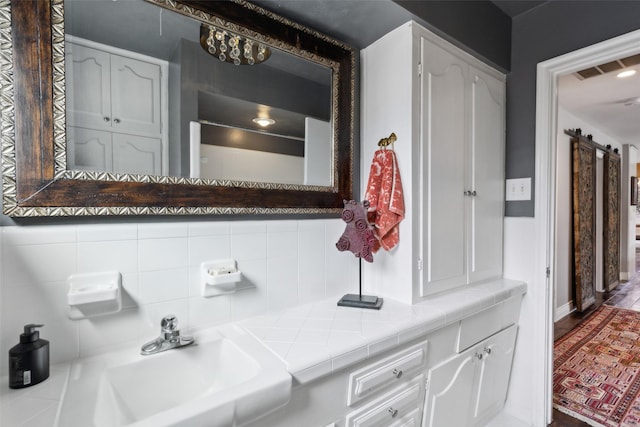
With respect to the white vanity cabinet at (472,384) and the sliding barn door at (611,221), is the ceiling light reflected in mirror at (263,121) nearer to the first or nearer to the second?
the white vanity cabinet at (472,384)

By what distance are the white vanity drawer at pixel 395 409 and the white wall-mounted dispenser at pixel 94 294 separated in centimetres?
84

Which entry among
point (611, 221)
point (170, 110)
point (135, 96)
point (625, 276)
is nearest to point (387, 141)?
point (170, 110)

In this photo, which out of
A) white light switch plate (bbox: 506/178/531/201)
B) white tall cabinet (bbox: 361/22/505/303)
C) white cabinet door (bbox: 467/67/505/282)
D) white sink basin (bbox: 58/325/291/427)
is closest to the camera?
white sink basin (bbox: 58/325/291/427)

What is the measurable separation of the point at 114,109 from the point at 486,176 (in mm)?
1774

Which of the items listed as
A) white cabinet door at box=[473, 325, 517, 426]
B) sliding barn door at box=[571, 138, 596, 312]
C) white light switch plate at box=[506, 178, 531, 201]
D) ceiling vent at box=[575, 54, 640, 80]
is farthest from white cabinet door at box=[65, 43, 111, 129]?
sliding barn door at box=[571, 138, 596, 312]

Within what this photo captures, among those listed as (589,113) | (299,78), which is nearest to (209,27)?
(299,78)

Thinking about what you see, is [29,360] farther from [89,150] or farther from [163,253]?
[89,150]

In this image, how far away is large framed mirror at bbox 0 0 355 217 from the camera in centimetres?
83

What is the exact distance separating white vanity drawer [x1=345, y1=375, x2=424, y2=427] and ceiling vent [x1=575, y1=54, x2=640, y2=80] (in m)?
2.54

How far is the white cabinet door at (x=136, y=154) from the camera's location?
96 centimetres

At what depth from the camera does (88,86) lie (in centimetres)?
91

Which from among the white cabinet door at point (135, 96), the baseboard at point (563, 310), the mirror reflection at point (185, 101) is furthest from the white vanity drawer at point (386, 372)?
the baseboard at point (563, 310)

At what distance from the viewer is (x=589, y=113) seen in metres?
3.55

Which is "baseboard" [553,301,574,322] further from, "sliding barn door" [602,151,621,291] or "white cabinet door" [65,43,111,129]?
"white cabinet door" [65,43,111,129]
